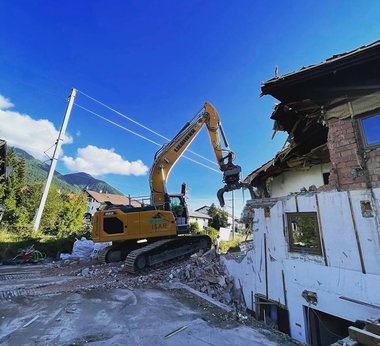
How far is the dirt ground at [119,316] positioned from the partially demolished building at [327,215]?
135 cm

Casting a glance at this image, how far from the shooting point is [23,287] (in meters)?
6.40

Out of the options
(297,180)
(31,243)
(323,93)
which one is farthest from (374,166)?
(31,243)

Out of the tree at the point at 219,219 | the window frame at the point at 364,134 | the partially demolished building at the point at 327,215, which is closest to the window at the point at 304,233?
the partially demolished building at the point at 327,215

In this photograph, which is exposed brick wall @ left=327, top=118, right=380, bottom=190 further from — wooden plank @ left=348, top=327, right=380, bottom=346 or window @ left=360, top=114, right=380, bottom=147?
wooden plank @ left=348, top=327, right=380, bottom=346

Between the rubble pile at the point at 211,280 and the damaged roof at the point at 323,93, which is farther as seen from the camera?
the rubble pile at the point at 211,280

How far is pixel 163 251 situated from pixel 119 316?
4.52 meters

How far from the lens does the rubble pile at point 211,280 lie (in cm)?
691

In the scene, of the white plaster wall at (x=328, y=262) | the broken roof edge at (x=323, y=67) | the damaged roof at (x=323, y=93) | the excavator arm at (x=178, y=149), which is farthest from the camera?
the excavator arm at (x=178, y=149)

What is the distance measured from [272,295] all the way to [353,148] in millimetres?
3799

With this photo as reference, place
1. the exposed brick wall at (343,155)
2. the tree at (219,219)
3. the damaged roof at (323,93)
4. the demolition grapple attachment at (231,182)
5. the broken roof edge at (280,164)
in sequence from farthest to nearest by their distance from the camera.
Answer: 1. the tree at (219,219)
2. the demolition grapple attachment at (231,182)
3. the broken roof edge at (280,164)
4. the exposed brick wall at (343,155)
5. the damaged roof at (323,93)

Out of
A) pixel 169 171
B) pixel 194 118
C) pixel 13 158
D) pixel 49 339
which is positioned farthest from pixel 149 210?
pixel 13 158

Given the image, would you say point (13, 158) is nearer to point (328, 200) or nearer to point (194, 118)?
point (194, 118)

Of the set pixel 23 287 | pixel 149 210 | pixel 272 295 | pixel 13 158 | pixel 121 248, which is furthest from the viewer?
→ pixel 13 158

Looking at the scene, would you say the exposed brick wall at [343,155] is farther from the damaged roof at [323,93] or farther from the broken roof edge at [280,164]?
the broken roof edge at [280,164]
